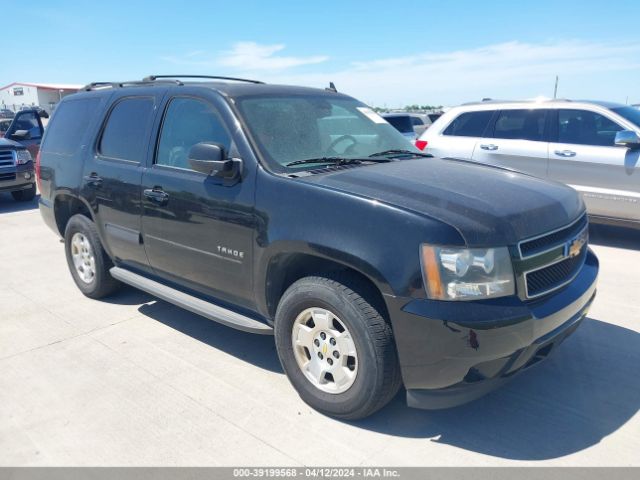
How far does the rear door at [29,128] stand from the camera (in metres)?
12.1

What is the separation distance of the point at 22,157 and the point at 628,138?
1068 centimetres

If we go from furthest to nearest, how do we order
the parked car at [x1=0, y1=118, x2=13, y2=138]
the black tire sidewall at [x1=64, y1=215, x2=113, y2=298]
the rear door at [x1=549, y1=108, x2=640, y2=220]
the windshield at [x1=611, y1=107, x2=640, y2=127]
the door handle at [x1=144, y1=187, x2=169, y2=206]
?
the parked car at [x1=0, y1=118, x2=13, y2=138], the windshield at [x1=611, y1=107, x2=640, y2=127], the rear door at [x1=549, y1=108, x2=640, y2=220], the black tire sidewall at [x1=64, y1=215, x2=113, y2=298], the door handle at [x1=144, y1=187, x2=169, y2=206]

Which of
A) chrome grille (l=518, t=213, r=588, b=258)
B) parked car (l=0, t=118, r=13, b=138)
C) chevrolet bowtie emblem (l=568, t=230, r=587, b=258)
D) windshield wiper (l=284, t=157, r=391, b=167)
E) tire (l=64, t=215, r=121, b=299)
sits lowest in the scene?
tire (l=64, t=215, r=121, b=299)

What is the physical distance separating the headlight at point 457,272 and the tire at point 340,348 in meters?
0.37

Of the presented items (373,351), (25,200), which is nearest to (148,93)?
(373,351)

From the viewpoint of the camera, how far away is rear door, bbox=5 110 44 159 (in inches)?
477

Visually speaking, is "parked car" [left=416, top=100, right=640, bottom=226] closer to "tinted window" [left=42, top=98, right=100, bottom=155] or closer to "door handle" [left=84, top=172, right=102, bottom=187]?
"door handle" [left=84, top=172, right=102, bottom=187]

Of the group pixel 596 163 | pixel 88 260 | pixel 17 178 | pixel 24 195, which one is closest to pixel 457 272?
pixel 88 260

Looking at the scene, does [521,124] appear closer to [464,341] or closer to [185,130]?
[185,130]

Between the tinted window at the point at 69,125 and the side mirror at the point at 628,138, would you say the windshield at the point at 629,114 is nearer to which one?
the side mirror at the point at 628,138

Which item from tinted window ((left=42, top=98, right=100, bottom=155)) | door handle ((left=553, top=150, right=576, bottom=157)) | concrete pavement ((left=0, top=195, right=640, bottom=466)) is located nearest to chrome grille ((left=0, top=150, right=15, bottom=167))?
tinted window ((left=42, top=98, right=100, bottom=155))

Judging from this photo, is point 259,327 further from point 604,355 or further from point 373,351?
point 604,355

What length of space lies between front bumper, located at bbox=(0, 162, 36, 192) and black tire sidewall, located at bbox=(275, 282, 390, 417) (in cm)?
956

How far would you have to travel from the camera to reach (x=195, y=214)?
362 cm
